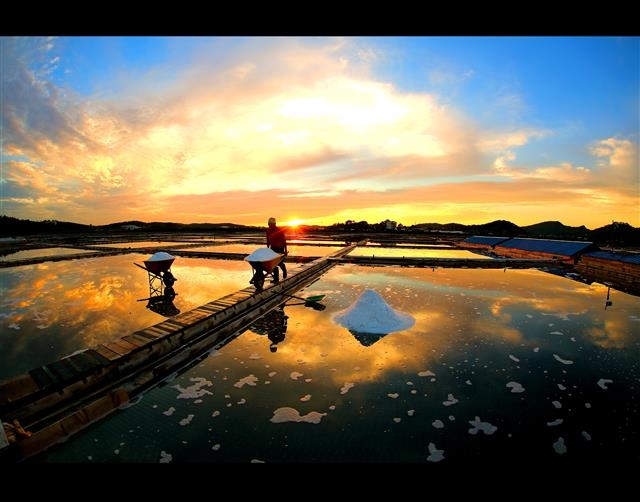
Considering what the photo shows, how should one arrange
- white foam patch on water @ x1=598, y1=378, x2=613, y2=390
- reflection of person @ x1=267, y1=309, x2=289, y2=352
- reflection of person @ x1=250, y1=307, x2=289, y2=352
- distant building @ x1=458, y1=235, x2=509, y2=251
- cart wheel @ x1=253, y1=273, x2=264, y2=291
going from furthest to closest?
distant building @ x1=458, y1=235, x2=509, y2=251
cart wheel @ x1=253, y1=273, x2=264, y2=291
reflection of person @ x1=250, y1=307, x2=289, y2=352
reflection of person @ x1=267, y1=309, x2=289, y2=352
white foam patch on water @ x1=598, y1=378, x2=613, y2=390

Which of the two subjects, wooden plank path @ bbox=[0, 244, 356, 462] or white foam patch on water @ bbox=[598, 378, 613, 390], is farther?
white foam patch on water @ bbox=[598, 378, 613, 390]

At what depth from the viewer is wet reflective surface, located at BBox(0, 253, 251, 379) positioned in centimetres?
687

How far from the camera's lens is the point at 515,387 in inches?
206

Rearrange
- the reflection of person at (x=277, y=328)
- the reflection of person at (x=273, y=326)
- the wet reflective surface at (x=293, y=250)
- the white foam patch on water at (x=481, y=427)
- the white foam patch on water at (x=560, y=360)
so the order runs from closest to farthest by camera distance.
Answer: the white foam patch on water at (x=481, y=427)
the white foam patch on water at (x=560, y=360)
the reflection of person at (x=277, y=328)
the reflection of person at (x=273, y=326)
the wet reflective surface at (x=293, y=250)

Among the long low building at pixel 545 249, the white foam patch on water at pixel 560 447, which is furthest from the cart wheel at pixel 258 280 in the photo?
the long low building at pixel 545 249

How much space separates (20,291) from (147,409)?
38.4 feet

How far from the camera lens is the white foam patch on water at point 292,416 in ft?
14.3

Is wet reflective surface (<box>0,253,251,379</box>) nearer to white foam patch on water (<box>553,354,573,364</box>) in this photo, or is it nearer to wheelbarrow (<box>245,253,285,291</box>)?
wheelbarrow (<box>245,253,285,291</box>)

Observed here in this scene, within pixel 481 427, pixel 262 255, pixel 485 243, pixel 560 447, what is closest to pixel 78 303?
pixel 262 255

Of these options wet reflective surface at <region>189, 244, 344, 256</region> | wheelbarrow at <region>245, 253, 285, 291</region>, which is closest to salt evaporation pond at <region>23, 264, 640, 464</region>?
wheelbarrow at <region>245, 253, 285, 291</region>

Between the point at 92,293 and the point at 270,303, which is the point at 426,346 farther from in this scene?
the point at 92,293

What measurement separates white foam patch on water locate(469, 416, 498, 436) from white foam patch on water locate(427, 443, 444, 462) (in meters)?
0.67

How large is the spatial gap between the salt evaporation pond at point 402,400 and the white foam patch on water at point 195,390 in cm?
2

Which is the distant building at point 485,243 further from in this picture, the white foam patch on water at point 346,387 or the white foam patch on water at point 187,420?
the white foam patch on water at point 187,420
